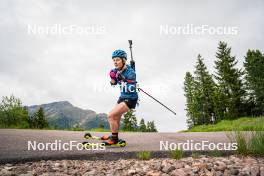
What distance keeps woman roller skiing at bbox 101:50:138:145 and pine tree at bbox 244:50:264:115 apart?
3705cm

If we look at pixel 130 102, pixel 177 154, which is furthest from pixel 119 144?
pixel 177 154

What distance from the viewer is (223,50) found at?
43.8 meters

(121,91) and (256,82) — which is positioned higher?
(256,82)

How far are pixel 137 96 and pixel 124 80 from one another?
0.46 meters

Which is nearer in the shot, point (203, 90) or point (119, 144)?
point (119, 144)

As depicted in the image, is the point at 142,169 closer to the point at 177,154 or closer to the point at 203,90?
the point at 177,154

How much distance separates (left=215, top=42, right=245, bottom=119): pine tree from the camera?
127 feet

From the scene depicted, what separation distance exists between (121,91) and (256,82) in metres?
39.6

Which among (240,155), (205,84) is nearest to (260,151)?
(240,155)

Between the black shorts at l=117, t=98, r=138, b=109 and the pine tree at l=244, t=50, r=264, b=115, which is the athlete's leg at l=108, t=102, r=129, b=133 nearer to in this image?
the black shorts at l=117, t=98, r=138, b=109

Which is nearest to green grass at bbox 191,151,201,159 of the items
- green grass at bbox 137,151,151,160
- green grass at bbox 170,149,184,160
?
green grass at bbox 170,149,184,160

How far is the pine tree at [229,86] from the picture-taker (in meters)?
38.6

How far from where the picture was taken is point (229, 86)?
3972cm

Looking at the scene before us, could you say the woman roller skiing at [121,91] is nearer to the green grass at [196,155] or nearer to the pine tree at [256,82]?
the green grass at [196,155]
